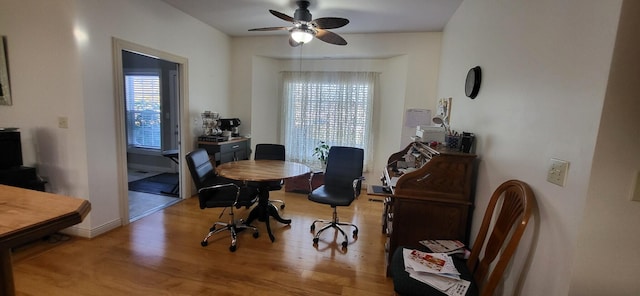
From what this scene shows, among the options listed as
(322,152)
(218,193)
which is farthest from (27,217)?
(322,152)

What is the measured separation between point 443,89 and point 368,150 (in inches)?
60.9

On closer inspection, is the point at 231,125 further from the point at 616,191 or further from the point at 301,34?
the point at 616,191

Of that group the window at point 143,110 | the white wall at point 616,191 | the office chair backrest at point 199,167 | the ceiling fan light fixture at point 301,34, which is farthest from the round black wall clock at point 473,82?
the window at point 143,110

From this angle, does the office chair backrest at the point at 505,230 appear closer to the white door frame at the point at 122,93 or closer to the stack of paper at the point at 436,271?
the stack of paper at the point at 436,271

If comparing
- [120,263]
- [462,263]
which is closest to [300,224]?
[120,263]

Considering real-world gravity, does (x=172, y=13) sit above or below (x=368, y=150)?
→ above

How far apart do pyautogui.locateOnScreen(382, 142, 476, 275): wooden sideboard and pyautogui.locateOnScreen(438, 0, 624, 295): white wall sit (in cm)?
11

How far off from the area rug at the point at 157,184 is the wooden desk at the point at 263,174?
67.4 inches

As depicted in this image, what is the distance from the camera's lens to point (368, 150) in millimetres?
4535

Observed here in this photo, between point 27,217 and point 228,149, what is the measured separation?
2.97 metres

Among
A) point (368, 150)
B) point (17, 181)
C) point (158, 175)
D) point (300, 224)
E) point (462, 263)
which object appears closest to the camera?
point (462, 263)

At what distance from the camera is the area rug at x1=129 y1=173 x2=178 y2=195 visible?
4100 mm

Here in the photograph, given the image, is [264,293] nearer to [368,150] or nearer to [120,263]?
[120,263]

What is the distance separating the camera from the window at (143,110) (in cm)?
499
